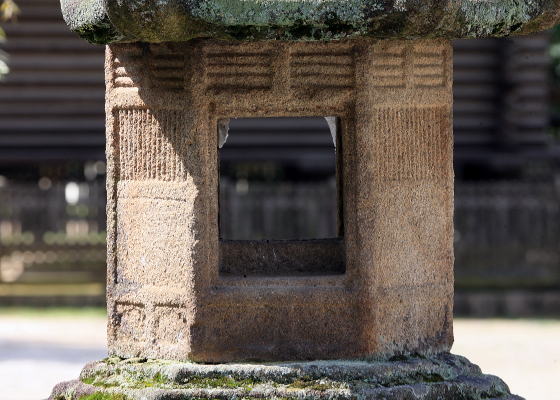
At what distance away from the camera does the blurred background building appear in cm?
1409

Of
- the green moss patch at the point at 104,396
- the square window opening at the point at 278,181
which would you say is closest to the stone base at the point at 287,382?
the green moss patch at the point at 104,396

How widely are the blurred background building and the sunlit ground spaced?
984 mm

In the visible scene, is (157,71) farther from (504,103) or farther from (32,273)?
(504,103)

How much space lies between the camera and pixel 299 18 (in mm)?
4984

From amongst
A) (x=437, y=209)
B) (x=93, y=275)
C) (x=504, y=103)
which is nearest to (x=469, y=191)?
(x=504, y=103)

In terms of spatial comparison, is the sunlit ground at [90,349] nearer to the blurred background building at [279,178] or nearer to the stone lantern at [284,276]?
the blurred background building at [279,178]

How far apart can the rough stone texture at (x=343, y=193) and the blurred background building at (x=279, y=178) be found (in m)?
7.80

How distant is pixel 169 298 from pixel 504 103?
1061 cm

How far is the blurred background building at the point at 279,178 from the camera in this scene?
14.1 meters

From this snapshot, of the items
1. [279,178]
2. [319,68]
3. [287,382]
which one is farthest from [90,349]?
[279,178]

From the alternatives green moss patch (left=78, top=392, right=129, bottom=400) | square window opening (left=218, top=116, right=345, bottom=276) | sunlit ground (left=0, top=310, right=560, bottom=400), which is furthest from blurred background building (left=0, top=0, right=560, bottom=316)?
green moss patch (left=78, top=392, right=129, bottom=400)

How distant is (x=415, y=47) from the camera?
5.71 metres

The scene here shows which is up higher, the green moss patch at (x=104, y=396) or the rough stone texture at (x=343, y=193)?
the rough stone texture at (x=343, y=193)

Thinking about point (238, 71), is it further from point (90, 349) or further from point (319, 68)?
point (90, 349)
